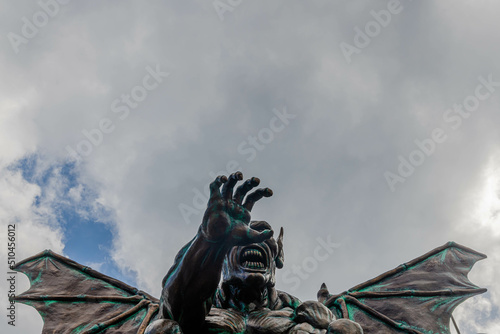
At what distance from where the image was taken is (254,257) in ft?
15.8

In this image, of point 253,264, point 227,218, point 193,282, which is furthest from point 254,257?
point 227,218

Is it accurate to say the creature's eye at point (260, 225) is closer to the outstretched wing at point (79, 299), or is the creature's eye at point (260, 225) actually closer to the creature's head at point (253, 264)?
the creature's head at point (253, 264)

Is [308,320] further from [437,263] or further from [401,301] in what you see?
[437,263]

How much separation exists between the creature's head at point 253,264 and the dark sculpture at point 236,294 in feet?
0.04

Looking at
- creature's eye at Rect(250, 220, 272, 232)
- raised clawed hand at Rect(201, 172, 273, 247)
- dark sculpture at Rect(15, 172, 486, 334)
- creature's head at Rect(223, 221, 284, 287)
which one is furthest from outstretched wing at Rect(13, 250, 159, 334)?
raised clawed hand at Rect(201, 172, 273, 247)

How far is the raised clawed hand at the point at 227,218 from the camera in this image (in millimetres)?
3586

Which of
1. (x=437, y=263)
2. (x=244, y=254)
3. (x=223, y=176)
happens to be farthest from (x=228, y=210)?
(x=437, y=263)

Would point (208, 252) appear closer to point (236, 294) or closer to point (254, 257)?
point (254, 257)

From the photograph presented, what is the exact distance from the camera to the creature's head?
4.70 metres

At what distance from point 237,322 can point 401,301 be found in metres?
2.39

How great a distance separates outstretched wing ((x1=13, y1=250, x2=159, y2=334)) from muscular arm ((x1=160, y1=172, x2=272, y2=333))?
4.13ft

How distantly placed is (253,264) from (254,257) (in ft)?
0.24

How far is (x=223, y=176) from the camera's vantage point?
3.56m

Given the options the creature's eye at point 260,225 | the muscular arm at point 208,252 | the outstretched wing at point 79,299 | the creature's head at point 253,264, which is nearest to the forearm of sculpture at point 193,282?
the muscular arm at point 208,252
